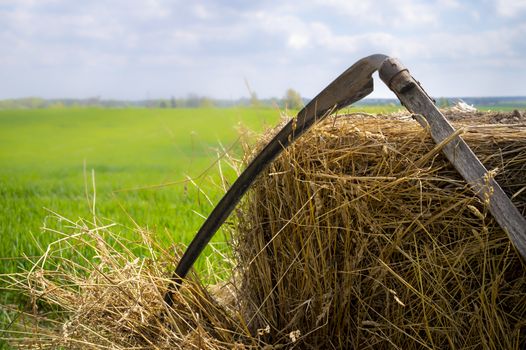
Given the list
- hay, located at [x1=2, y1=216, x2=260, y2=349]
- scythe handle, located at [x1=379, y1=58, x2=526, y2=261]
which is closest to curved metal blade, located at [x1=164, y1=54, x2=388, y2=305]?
scythe handle, located at [x1=379, y1=58, x2=526, y2=261]

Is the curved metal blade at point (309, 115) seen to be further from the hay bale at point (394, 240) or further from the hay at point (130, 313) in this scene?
the hay at point (130, 313)

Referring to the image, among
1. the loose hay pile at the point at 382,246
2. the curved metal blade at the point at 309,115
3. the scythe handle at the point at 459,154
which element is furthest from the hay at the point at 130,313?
the scythe handle at the point at 459,154

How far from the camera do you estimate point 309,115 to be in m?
2.43

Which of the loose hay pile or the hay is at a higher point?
the loose hay pile

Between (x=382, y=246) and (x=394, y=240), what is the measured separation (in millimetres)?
64

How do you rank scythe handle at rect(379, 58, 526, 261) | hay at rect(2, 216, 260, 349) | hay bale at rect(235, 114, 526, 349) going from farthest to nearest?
hay at rect(2, 216, 260, 349), hay bale at rect(235, 114, 526, 349), scythe handle at rect(379, 58, 526, 261)

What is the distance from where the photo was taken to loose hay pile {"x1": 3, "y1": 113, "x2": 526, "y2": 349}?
2.35 metres

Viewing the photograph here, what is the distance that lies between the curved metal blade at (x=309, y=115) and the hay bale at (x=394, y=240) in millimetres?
130

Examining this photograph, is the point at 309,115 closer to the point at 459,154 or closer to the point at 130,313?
the point at 459,154

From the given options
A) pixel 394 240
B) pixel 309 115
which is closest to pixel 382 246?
pixel 394 240

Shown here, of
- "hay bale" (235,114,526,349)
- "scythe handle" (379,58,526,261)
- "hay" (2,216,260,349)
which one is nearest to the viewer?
"scythe handle" (379,58,526,261)

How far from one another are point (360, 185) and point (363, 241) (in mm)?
236

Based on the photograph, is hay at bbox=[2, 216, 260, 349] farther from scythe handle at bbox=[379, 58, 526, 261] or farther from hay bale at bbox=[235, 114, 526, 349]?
scythe handle at bbox=[379, 58, 526, 261]

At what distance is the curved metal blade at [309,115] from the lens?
2291 millimetres
